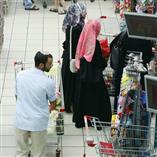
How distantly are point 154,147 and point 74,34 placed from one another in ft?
7.82

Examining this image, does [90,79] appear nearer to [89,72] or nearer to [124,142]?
[89,72]

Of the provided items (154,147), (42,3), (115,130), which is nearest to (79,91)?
(115,130)

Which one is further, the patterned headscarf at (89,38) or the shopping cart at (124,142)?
the patterned headscarf at (89,38)

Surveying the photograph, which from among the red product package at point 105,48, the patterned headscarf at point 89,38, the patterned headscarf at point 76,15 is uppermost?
the patterned headscarf at point 76,15

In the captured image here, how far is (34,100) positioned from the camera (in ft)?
19.5

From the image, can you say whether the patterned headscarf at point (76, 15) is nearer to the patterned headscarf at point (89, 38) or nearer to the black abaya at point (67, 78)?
the black abaya at point (67, 78)

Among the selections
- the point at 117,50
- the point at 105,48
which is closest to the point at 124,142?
the point at 117,50

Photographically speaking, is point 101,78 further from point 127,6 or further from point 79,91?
point 127,6

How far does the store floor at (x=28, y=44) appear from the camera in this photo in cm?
688

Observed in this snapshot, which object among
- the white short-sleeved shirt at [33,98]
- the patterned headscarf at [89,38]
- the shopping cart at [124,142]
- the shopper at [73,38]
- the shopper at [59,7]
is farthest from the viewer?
the shopper at [59,7]

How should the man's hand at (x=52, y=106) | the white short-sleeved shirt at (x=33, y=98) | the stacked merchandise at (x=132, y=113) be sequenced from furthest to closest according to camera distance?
the man's hand at (x=52, y=106) < the white short-sleeved shirt at (x=33, y=98) < the stacked merchandise at (x=132, y=113)

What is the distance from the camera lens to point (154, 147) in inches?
204

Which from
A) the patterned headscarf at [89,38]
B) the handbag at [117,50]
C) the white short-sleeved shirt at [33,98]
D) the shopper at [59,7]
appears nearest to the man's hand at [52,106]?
the white short-sleeved shirt at [33,98]

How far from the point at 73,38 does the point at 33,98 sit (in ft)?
4.69
